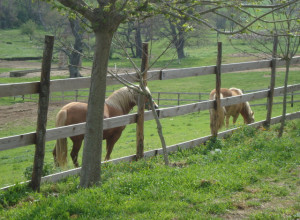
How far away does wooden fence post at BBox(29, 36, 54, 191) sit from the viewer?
5562 mm

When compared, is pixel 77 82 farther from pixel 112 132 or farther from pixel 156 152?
pixel 112 132

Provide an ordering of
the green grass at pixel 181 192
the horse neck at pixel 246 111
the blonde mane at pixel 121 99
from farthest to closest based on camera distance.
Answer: the horse neck at pixel 246 111 → the blonde mane at pixel 121 99 → the green grass at pixel 181 192

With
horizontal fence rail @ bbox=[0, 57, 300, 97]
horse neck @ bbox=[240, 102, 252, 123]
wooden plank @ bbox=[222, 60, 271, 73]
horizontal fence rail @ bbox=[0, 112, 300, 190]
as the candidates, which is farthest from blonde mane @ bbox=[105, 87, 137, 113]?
horse neck @ bbox=[240, 102, 252, 123]

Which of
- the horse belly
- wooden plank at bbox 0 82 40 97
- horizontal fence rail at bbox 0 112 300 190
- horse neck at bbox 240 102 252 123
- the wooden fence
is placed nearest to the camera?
wooden plank at bbox 0 82 40 97

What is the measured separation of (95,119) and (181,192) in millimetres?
1568

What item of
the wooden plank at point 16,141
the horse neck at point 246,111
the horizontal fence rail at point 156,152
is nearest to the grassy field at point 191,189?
the horizontal fence rail at point 156,152

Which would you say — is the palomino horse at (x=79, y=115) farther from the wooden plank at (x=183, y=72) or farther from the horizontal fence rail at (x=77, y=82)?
the wooden plank at (x=183, y=72)

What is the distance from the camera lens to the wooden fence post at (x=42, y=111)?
18.2ft

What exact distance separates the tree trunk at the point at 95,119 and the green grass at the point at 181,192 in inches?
10.0

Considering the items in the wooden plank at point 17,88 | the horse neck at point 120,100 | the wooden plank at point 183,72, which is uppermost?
the wooden plank at point 183,72

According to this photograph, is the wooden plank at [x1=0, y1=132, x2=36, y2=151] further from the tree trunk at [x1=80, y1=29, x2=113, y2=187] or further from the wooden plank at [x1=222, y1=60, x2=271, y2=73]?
the wooden plank at [x1=222, y1=60, x2=271, y2=73]

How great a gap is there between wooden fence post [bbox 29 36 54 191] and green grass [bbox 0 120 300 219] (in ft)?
0.76

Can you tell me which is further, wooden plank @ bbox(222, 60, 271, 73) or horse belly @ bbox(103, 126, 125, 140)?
horse belly @ bbox(103, 126, 125, 140)

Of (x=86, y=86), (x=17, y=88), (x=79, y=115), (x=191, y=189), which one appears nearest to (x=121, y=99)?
(x=79, y=115)
